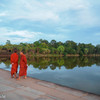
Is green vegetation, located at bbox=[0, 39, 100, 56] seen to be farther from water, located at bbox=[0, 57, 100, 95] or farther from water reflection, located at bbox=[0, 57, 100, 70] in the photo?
water, located at bbox=[0, 57, 100, 95]

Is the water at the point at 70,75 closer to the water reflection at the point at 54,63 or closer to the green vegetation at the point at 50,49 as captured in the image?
the water reflection at the point at 54,63

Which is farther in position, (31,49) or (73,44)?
(73,44)

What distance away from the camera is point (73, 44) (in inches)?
3514

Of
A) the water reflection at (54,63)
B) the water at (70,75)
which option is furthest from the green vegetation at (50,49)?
the water at (70,75)

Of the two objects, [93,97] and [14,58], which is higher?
[14,58]

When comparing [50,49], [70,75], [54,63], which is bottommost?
[70,75]

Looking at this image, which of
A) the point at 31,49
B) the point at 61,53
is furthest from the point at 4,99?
the point at 61,53

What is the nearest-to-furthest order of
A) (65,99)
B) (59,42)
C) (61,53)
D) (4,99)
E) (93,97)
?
(4,99) → (65,99) → (93,97) → (61,53) → (59,42)

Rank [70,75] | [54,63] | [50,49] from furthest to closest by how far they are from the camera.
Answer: [50,49] < [54,63] < [70,75]

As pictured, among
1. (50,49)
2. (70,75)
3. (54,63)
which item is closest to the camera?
(70,75)

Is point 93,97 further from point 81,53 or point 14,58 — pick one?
point 81,53

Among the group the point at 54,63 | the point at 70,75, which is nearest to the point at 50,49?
the point at 54,63

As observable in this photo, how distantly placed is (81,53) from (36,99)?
262 feet

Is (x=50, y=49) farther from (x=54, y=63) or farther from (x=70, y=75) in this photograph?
(x=70, y=75)
